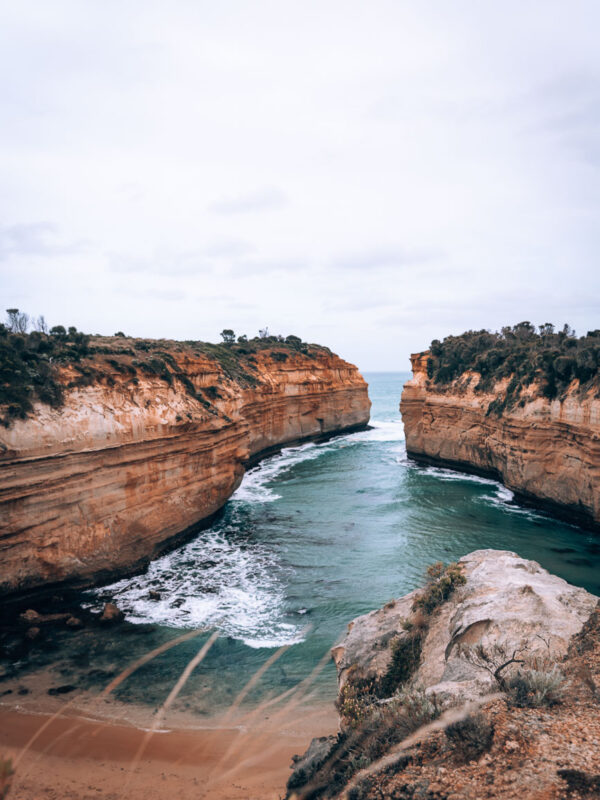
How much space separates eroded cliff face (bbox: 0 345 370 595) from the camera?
38.1 feet

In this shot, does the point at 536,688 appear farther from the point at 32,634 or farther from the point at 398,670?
the point at 32,634

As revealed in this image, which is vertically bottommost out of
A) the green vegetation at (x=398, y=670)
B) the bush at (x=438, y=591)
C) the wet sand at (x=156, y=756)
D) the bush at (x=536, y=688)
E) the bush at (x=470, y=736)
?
the wet sand at (x=156, y=756)

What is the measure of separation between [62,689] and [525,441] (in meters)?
19.8

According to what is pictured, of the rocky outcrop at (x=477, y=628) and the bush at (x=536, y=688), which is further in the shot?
the rocky outcrop at (x=477, y=628)

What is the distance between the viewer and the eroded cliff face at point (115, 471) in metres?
11.6

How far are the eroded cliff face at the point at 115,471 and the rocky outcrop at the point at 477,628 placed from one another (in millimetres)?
8214

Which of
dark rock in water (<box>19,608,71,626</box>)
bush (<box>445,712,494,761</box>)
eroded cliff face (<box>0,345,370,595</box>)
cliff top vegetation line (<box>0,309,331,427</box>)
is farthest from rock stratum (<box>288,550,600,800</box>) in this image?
cliff top vegetation line (<box>0,309,331,427</box>)

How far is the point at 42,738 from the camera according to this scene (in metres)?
7.94

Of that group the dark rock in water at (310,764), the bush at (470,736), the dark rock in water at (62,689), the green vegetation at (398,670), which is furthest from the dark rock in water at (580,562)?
the dark rock in water at (62,689)

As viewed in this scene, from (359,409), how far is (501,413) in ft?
82.7

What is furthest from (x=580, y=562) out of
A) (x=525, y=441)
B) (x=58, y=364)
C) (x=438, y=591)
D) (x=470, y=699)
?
(x=58, y=364)

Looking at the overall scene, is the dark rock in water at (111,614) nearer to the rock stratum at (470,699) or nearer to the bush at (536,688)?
the rock stratum at (470,699)

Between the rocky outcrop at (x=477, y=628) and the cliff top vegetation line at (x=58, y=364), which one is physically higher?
the cliff top vegetation line at (x=58, y=364)

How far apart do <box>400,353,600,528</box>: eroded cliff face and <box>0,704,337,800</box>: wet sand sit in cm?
1474
